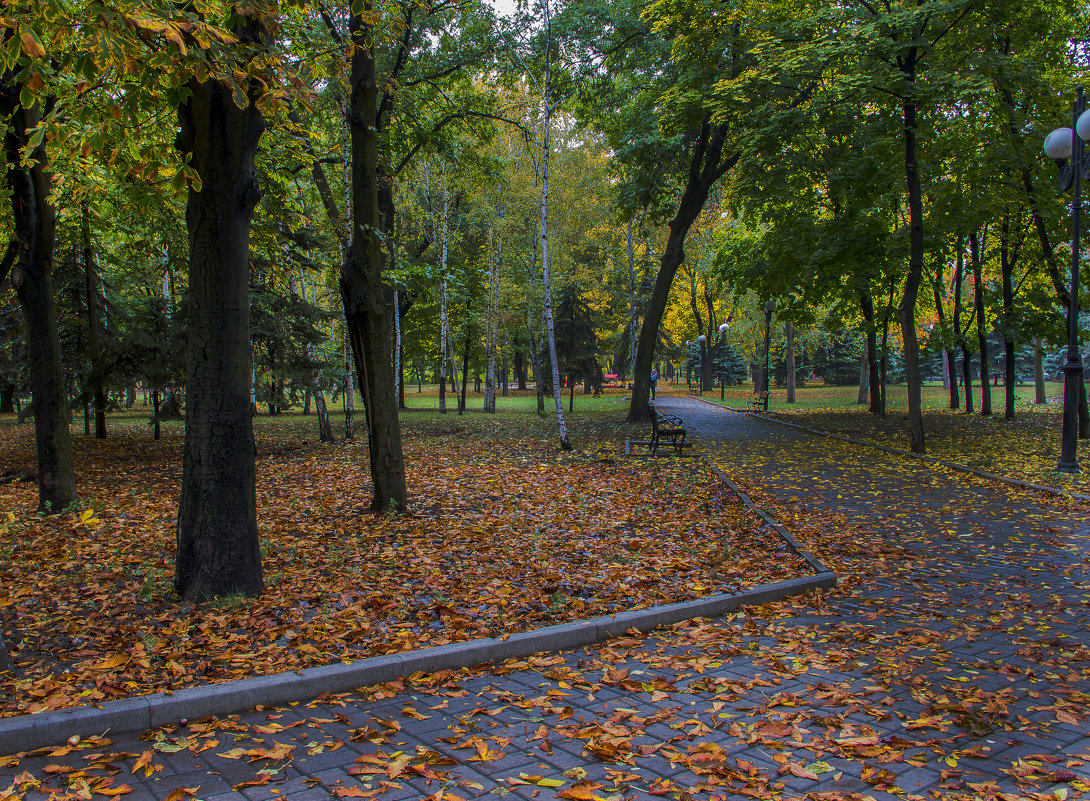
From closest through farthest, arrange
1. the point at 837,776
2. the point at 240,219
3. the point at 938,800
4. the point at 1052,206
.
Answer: the point at 938,800
the point at 837,776
the point at 240,219
the point at 1052,206

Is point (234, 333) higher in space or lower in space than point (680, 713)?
higher

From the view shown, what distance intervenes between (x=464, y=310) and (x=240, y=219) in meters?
29.6

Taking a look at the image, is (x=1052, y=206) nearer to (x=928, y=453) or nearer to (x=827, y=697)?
(x=928, y=453)

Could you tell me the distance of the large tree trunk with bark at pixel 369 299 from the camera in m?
8.08

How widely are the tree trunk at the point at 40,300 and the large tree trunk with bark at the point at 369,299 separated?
3843 mm

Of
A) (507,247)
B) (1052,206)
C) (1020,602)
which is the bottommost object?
(1020,602)

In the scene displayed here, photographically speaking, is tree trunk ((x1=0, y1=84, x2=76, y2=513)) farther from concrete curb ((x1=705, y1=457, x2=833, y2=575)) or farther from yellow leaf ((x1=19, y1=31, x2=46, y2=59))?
concrete curb ((x1=705, y1=457, x2=833, y2=575))

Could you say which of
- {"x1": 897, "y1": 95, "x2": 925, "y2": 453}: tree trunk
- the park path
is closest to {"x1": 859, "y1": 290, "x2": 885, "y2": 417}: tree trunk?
{"x1": 897, "y1": 95, "x2": 925, "y2": 453}: tree trunk

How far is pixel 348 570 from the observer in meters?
6.19

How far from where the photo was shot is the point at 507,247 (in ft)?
101

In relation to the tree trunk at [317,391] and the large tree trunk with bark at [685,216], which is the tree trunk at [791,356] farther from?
the tree trunk at [317,391]

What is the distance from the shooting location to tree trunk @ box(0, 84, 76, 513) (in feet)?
27.6

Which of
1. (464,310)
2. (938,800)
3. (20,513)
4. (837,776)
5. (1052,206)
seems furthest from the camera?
(464,310)

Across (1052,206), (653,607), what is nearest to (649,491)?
(653,607)
